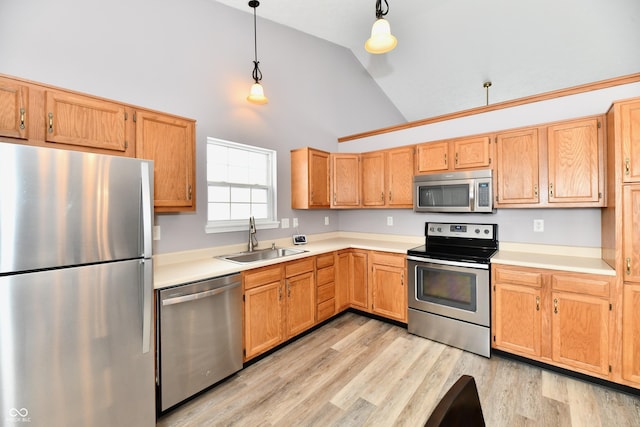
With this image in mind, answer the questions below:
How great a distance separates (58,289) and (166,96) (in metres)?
1.82

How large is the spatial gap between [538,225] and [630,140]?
3.45 feet

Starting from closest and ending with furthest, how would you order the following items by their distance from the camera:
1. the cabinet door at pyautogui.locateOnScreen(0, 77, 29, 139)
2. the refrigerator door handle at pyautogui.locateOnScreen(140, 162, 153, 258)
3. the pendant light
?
the cabinet door at pyautogui.locateOnScreen(0, 77, 29, 139) → the refrigerator door handle at pyautogui.locateOnScreen(140, 162, 153, 258) → the pendant light

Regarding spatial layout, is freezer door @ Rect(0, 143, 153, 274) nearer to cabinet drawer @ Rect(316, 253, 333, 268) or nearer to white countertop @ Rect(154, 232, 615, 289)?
white countertop @ Rect(154, 232, 615, 289)

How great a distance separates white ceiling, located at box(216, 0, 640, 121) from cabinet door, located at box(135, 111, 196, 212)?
169cm

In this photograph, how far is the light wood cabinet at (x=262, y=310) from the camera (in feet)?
7.79

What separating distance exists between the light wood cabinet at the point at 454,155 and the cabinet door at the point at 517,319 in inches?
49.9

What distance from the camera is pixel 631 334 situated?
1995 millimetres

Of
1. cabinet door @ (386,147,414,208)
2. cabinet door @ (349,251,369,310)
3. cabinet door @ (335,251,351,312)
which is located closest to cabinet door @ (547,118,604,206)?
cabinet door @ (386,147,414,208)

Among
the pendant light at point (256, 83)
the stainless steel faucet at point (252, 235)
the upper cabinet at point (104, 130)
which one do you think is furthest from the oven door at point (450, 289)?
the upper cabinet at point (104, 130)

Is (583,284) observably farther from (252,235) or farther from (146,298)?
(146,298)

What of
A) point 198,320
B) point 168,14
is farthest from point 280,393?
point 168,14

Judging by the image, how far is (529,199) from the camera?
2627mm

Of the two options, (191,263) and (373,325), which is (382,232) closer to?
(373,325)

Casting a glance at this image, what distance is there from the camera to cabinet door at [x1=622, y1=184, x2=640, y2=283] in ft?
6.42
